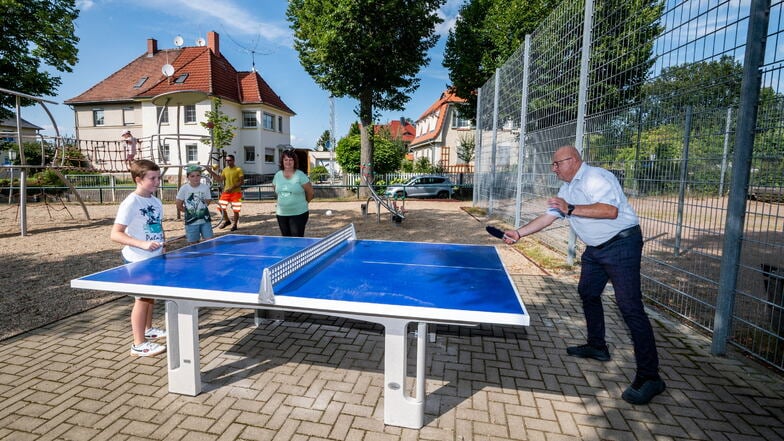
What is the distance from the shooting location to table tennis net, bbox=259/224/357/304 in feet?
8.05

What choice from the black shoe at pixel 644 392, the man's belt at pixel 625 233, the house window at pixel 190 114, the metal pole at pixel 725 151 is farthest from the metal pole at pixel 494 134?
the house window at pixel 190 114

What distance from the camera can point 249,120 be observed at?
113 feet

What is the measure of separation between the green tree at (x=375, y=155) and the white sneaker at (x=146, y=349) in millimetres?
Result: 23590

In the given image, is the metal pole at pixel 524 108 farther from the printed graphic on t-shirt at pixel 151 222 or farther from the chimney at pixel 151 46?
the chimney at pixel 151 46

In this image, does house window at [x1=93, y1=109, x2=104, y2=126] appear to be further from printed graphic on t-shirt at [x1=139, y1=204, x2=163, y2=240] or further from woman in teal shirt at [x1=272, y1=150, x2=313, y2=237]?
printed graphic on t-shirt at [x1=139, y1=204, x2=163, y2=240]

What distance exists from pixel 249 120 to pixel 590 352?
34864 millimetres

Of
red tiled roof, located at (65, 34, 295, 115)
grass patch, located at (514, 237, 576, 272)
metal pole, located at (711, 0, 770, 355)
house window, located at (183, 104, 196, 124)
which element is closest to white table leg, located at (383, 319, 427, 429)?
metal pole, located at (711, 0, 770, 355)

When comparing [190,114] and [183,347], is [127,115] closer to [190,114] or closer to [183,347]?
[190,114]

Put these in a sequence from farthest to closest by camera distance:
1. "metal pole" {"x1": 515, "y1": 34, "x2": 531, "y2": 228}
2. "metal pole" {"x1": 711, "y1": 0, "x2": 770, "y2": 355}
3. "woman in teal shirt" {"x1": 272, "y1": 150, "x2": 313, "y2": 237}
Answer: "metal pole" {"x1": 515, "y1": 34, "x2": 531, "y2": 228}
"woman in teal shirt" {"x1": 272, "y1": 150, "x2": 313, "y2": 237}
"metal pole" {"x1": 711, "y1": 0, "x2": 770, "y2": 355}

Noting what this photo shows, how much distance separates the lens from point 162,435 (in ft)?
8.66

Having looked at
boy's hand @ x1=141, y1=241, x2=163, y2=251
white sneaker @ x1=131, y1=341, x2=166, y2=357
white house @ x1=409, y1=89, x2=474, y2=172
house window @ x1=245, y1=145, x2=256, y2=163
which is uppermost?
white house @ x1=409, y1=89, x2=474, y2=172

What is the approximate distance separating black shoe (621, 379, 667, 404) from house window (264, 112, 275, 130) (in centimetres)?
3512

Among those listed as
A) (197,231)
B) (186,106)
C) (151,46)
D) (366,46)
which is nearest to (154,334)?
(197,231)

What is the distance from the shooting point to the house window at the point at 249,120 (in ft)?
112
